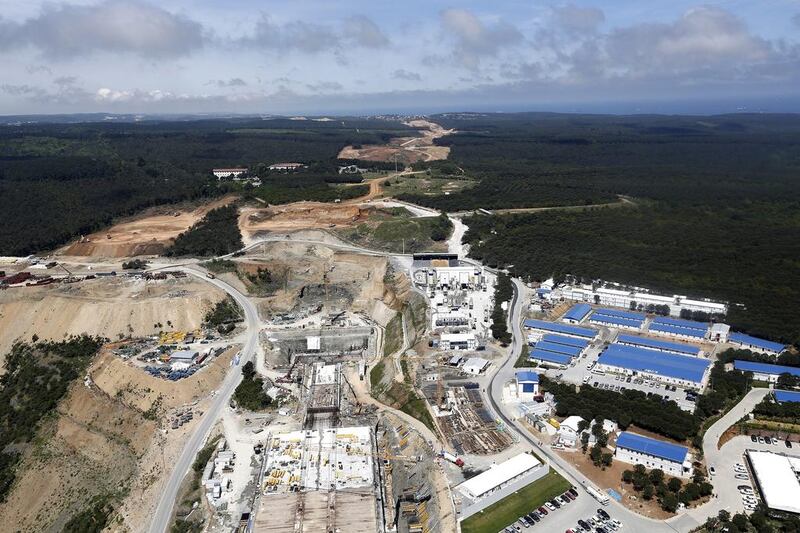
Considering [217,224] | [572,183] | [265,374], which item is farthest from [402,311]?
[572,183]

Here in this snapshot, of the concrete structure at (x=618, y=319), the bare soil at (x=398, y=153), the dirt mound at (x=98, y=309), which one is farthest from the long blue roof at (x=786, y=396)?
the bare soil at (x=398, y=153)

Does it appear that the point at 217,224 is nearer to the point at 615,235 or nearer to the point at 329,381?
the point at 329,381

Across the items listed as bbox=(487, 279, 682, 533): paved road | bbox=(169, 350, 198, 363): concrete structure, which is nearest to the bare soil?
bbox=(169, 350, 198, 363): concrete structure

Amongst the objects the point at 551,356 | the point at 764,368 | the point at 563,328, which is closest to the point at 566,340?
the point at 563,328

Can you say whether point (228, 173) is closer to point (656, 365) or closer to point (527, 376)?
point (527, 376)

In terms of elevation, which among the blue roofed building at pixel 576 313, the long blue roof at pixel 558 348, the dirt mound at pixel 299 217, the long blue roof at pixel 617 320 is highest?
the dirt mound at pixel 299 217

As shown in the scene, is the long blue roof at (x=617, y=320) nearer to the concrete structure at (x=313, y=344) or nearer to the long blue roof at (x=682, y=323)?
the long blue roof at (x=682, y=323)

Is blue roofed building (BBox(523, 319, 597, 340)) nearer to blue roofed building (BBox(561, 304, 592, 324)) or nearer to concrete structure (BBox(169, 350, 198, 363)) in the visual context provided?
blue roofed building (BBox(561, 304, 592, 324))
